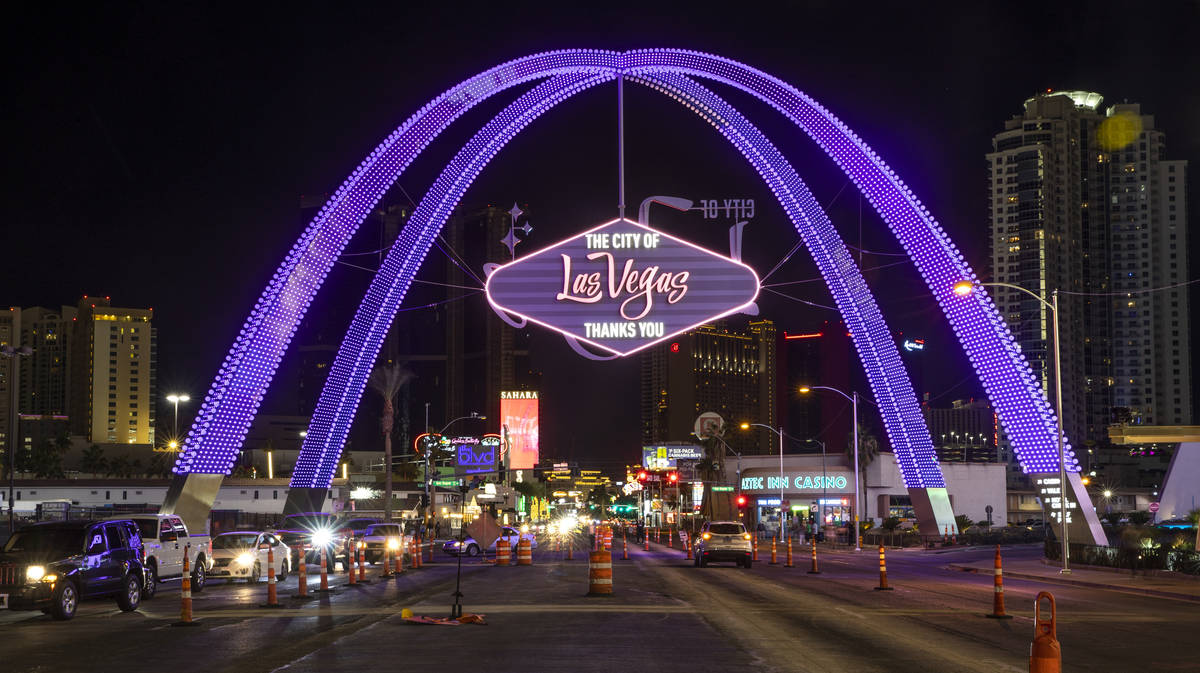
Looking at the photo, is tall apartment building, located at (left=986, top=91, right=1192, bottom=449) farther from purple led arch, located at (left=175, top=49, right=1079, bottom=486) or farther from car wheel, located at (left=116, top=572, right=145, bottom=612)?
car wheel, located at (left=116, top=572, right=145, bottom=612)

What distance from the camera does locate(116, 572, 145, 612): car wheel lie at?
2515 cm

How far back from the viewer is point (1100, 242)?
7338 inches

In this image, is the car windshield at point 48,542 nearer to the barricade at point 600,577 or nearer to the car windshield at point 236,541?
the car windshield at point 236,541

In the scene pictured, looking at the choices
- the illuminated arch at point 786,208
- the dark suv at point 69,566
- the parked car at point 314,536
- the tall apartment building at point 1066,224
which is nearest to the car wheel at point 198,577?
the dark suv at point 69,566

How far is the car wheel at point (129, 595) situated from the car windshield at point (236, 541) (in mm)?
8370

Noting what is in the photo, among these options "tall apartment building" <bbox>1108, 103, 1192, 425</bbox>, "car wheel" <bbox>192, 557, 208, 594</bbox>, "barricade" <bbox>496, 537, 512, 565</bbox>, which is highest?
"tall apartment building" <bbox>1108, 103, 1192, 425</bbox>

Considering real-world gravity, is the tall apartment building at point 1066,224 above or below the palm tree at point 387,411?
above

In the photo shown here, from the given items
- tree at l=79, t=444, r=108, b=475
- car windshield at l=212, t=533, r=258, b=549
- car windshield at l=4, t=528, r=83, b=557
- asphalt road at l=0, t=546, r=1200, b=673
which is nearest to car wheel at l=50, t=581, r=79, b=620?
asphalt road at l=0, t=546, r=1200, b=673

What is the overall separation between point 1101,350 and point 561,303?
17282cm

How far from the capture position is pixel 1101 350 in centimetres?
19025

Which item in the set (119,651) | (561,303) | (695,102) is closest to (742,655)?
(119,651)

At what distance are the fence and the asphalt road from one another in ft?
16.2

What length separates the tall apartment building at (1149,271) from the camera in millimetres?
182500

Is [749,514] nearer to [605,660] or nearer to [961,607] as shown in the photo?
[961,607]
